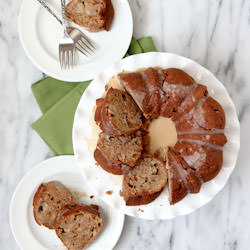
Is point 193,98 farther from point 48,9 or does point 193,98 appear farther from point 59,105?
point 48,9

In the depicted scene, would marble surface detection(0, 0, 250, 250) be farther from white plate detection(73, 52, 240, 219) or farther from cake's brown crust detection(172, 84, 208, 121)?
cake's brown crust detection(172, 84, 208, 121)

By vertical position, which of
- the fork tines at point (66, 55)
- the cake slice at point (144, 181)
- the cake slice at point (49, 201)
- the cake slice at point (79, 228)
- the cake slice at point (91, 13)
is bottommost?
the cake slice at point (79, 228)

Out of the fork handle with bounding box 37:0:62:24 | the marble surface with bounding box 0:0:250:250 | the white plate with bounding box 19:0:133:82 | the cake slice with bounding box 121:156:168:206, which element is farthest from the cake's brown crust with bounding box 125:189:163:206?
the fork handle with bounding box 37:0:62:24

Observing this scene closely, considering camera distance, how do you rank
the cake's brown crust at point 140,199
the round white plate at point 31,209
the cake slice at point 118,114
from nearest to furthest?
the cake slice at point 118,114 → the cake's brown crust at point 140,199 → the round white plate at point 31,209

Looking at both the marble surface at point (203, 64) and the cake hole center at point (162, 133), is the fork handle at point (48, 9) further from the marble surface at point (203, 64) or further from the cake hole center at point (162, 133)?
the cake hole center at point (162, 133)

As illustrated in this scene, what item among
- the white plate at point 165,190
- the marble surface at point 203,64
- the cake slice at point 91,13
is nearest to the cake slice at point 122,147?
the white plate at point 165,190

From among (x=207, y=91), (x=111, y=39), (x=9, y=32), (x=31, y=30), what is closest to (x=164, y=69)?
(x=207, y=91)

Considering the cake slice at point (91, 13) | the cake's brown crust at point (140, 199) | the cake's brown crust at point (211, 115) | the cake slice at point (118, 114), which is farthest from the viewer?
the cake slice at point (91, 13)

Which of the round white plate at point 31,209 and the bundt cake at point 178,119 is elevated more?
the bundt cake at point 178,119
